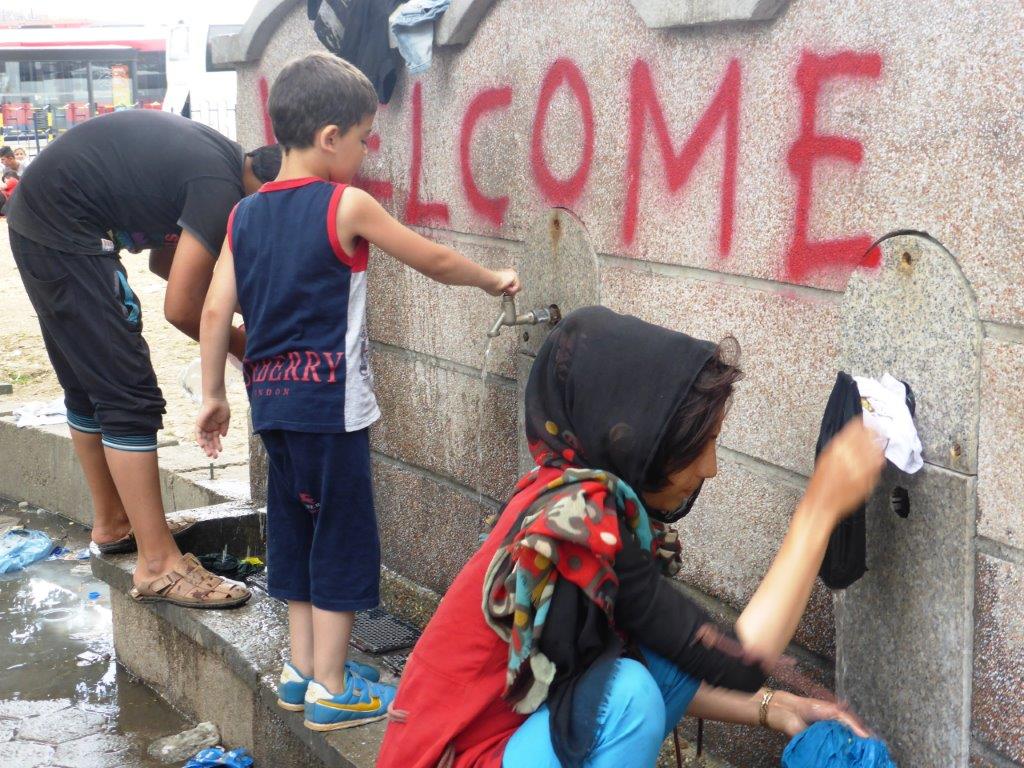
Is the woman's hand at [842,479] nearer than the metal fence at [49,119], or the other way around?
the woman's hand at [842,479]

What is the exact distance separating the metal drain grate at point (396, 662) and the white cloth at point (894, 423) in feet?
5.87

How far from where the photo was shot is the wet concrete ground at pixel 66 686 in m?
3.88

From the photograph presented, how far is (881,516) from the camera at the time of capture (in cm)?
245

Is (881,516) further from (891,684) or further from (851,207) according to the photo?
(851,207)

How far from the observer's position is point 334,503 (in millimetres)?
3045

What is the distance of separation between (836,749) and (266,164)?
247 centimetres

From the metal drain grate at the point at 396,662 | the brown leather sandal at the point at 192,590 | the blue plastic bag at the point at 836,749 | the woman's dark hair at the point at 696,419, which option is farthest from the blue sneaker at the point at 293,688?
the woman's dark hair at the point at 696,419

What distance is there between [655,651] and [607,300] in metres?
1.35

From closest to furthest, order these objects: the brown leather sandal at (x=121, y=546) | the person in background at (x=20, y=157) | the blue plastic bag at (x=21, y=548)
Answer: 1. the brown leather sandal at (x=121, y=546)
2. the blue plastic bag at (x=21, y=548)
3. the person in background at (x=20, y=157)

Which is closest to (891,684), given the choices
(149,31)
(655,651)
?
(655,651)

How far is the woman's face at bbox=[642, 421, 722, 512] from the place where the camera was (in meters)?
2.03

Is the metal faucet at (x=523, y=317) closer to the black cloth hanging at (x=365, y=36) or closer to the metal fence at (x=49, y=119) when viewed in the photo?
the black cloth hanging at (x=365, y=36)

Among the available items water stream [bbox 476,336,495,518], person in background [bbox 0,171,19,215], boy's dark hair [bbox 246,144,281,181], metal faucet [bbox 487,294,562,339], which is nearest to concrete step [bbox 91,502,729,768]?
water stream [bbox 476,336,495,518]

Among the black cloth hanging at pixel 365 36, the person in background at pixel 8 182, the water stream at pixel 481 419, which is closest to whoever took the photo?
the water stream at pixel 481 419
